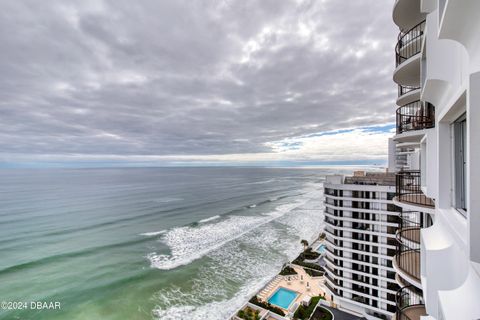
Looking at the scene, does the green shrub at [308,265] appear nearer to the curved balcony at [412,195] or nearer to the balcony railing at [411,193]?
the curved balcony at [412,195]

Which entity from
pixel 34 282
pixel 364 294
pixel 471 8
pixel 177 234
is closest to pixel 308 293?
pixel 364 294

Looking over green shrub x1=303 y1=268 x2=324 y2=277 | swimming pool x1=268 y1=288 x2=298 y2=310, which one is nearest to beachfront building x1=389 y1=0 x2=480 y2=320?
swimming pool x1=268 y1=288 x2=298 y2=310

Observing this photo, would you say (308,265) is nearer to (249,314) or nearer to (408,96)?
(249,314)

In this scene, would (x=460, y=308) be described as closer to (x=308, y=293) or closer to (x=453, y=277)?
(x=453, y=277)

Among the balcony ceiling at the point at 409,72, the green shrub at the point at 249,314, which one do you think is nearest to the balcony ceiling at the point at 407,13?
the balcony ceiling at the point at 409,72

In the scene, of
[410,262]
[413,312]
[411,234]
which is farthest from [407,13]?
[413,312]

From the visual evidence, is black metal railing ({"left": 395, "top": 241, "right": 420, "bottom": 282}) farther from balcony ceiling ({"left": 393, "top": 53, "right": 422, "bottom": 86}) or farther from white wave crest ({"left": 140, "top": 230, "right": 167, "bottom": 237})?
white wave crest ({"left": 140, "top": 230, "right": 167, "bottom": 237})
